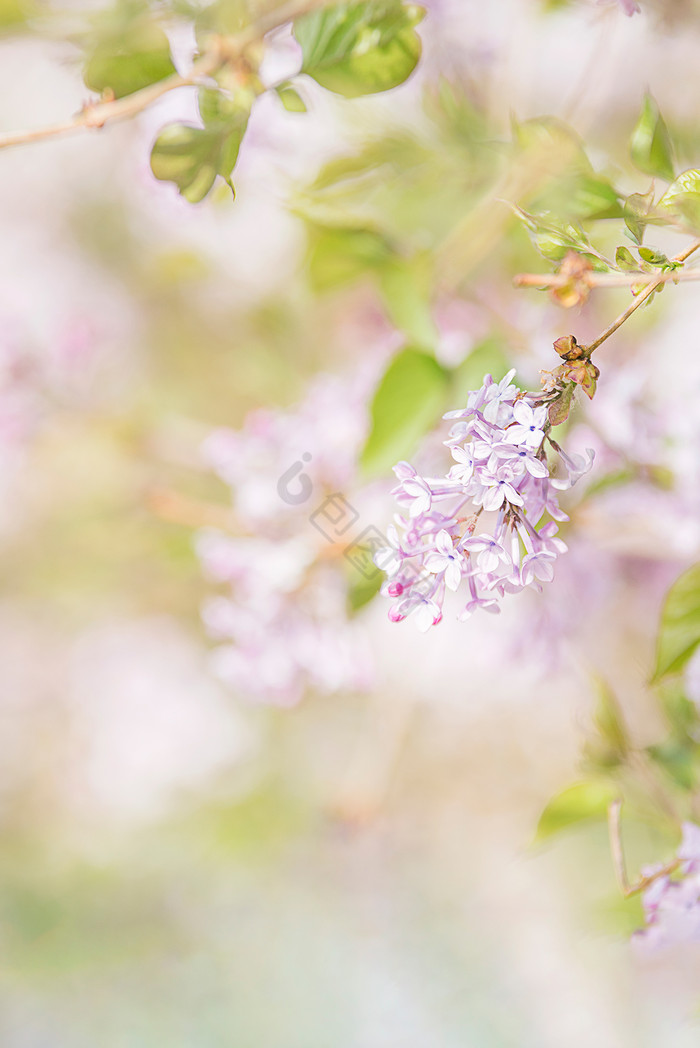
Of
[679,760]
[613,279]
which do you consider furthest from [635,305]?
[679,760]

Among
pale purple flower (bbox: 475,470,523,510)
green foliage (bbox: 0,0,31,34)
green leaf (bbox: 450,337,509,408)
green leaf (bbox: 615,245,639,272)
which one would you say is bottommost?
pale purple flower (bbox: 475,470,523,510)

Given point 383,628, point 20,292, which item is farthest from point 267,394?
point 20,292

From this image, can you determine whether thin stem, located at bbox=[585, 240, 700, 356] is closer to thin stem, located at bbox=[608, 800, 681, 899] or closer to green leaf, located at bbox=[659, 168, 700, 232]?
green leaf, located at bbox=[659, 168, 700, 232]

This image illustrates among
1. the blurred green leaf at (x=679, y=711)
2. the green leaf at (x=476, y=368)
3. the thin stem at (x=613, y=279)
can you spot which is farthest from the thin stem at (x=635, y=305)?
the blurred green leaf at (x=679, y=711)

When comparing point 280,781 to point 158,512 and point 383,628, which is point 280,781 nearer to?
point 383,628

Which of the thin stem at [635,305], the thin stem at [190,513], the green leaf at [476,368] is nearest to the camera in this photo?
the thin stem at [635,305]

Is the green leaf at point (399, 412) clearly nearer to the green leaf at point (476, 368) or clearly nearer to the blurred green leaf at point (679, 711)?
the green leaf at point (476, 368)

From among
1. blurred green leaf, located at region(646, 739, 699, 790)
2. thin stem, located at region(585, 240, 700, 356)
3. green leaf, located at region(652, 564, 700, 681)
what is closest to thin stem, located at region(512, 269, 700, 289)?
thin stem, located at region(585, 240, 700, 356)
